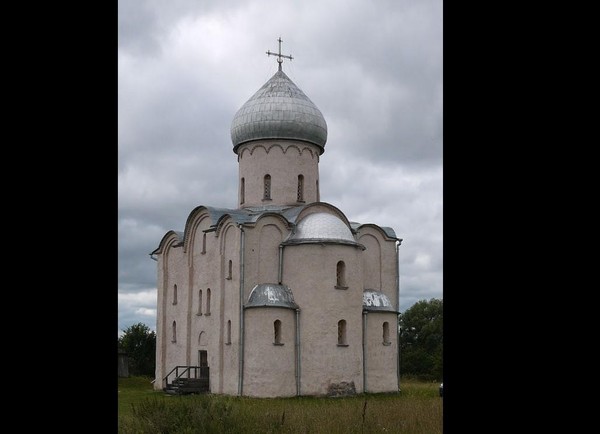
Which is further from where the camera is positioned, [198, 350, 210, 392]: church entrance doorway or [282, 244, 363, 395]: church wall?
[198, 350, 210, 392]: church entrance doorway

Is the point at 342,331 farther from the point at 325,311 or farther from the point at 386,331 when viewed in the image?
the point at 386,331

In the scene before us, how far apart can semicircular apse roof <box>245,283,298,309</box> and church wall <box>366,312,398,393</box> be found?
3.04 meters

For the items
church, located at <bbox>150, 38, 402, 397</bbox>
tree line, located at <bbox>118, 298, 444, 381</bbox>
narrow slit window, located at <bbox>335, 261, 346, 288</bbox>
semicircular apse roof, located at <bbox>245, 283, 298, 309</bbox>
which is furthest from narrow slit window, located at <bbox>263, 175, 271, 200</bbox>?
tree line, located at <bbox>118, 298, 444, 381</bbox>

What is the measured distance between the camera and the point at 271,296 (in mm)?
22625

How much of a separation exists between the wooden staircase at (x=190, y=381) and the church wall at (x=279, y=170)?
6.19 meters

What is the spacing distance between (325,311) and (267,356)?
233 centimetres

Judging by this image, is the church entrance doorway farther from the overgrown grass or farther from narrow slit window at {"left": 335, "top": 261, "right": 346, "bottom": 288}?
the overgrown grass

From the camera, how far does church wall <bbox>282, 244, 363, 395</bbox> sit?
22438mm

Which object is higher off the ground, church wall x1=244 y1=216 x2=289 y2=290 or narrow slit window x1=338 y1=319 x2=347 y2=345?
church wall x1=244 y1=216 x2=289 y2=290

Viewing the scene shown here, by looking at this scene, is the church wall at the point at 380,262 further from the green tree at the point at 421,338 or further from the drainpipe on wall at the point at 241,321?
the green tree at the point at 421,338

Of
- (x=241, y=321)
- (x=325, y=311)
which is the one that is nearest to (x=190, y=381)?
(x=241, y=321)
